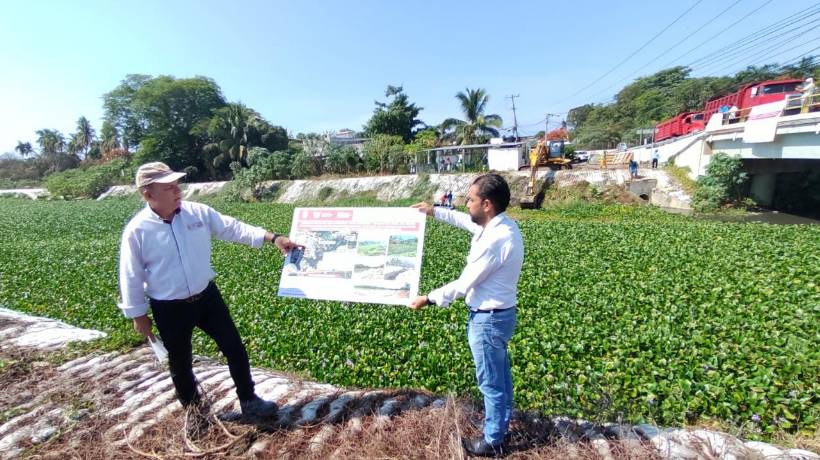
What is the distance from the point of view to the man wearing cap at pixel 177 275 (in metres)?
2.69

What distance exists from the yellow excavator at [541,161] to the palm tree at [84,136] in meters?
68.0

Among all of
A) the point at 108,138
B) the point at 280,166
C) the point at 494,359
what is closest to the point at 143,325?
the point at 494,359

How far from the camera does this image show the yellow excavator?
20.1m

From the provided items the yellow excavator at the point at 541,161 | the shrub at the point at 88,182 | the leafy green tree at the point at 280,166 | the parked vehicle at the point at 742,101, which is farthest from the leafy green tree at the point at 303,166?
the parked vehicle at the point at 742,101

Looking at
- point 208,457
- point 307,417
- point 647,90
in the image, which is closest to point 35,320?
point 208,457

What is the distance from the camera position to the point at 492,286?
7.82ft

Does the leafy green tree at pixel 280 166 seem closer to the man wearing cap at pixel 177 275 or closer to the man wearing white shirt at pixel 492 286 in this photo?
the man wearing cap at pixel 177 275

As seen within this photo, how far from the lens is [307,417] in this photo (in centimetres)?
321

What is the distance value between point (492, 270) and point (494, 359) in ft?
1.93

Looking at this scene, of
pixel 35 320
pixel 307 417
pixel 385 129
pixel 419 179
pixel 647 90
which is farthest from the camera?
pixel 647 90

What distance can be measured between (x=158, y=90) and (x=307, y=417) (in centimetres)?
4790

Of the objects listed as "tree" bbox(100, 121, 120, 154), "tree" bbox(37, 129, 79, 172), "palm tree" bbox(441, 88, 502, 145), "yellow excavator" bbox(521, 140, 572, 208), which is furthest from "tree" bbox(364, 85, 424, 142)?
"tree" bbox(37, 129, 79, 172)

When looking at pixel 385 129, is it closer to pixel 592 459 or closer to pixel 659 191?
pixel 659 191

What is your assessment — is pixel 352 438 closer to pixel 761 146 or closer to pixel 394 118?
pixel 761 146
